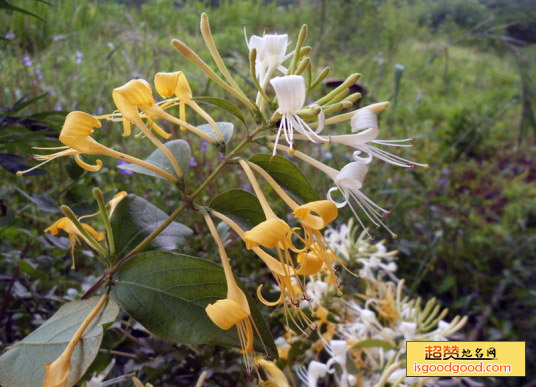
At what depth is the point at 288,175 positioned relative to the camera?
48 centimetres

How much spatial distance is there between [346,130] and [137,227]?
1391 mm

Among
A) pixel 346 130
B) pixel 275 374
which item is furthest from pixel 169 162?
pixel 346 130

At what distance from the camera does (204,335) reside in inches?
16.0

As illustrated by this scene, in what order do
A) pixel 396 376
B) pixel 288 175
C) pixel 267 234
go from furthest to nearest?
pixel 396 376
pixel 288 175
pixel 267 234

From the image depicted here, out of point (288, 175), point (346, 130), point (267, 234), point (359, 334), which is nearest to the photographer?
point (267, 234)

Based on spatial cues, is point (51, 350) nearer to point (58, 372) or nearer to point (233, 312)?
point (58, 372)

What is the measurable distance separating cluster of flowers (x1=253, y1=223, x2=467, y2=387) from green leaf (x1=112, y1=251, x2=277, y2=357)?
0.32 metres

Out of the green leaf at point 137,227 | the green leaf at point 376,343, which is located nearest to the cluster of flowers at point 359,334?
the green leaf at point 376,343

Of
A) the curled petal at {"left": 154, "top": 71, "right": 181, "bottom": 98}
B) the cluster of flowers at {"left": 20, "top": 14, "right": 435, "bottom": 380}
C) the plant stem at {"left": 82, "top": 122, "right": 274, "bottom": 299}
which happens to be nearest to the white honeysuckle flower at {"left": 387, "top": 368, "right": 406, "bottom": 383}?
the cluster of flowers at {"left": 20, "top": 14, "right": 435, "bottom": 380}

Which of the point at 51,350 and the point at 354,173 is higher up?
the point at 354,173

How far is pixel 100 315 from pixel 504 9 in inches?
97.3

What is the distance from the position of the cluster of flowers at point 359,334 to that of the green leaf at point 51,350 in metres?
0.39

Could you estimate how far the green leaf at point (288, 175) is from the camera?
0.48m

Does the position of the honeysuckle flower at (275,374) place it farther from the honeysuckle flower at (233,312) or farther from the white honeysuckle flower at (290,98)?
the white honeysuckle flower at (290,98)
